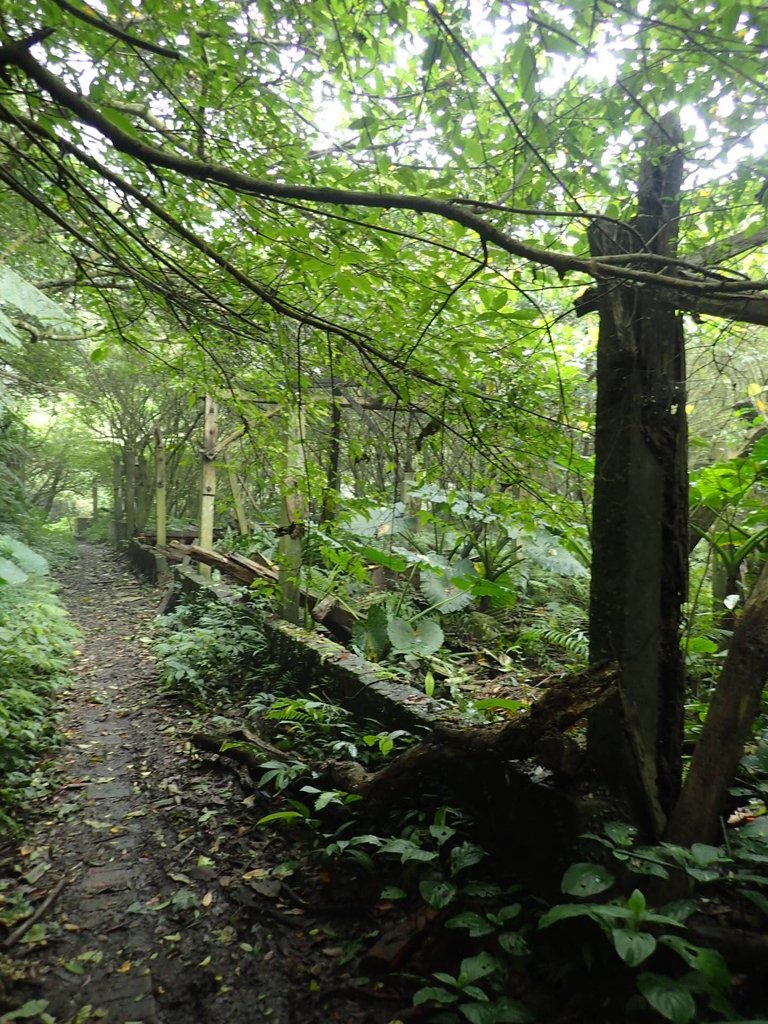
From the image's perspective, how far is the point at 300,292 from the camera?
354cm

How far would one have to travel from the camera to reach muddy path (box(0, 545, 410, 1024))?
255 cm

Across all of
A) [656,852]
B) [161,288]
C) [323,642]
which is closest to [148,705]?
[323,642]

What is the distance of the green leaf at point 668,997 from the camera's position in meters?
1.76

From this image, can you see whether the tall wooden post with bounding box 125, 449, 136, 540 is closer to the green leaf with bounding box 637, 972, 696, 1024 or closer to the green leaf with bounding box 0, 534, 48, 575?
the green leaf with bounding box 0, 534, 48, 575

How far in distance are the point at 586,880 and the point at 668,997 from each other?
0.46 m

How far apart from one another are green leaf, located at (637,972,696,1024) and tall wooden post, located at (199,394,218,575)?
8.07 m

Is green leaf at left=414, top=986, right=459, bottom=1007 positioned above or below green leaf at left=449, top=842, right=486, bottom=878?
below

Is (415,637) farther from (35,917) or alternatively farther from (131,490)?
(131,490)

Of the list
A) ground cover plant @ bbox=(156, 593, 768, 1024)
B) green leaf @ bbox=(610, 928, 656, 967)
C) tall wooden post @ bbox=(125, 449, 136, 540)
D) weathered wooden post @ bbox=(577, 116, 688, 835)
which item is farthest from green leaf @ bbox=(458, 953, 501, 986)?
tall wooden post @ bbox=(125, 449, 136, 540)

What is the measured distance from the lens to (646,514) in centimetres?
264

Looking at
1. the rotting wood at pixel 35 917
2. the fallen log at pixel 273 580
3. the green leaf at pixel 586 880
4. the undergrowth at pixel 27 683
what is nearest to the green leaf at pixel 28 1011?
the rotting wood at pixel 35 917

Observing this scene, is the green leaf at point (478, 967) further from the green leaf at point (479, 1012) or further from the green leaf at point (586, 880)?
the green leaf at point (586, 880)

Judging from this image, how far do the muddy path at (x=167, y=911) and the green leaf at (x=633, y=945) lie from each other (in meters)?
1.07

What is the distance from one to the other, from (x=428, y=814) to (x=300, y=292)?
9.85 feet
